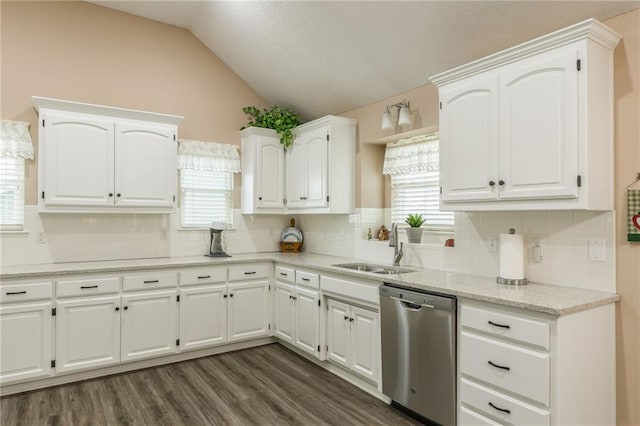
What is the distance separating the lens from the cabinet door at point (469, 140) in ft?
8.62

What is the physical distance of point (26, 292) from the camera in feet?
10.5

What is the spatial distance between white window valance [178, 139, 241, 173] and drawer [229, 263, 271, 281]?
120 centimetres

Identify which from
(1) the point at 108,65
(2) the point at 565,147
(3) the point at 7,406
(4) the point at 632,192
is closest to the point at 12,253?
(3) the point at 7,406

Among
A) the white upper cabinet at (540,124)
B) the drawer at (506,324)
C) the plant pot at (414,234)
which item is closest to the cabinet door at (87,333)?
the plant pot at (414,234)

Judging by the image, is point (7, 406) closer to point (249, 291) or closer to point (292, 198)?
point (249, 291)

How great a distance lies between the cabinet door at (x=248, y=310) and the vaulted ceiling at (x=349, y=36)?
211 cm

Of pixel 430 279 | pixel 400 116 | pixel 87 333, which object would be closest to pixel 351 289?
pixel 430 279

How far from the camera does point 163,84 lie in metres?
4.41

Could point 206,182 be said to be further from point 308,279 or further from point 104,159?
point 308,279

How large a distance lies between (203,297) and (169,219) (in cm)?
99

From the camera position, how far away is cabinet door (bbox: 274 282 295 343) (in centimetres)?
406

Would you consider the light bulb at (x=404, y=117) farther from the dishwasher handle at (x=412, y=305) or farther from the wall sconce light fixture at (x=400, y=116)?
the dishwasher handle at (x=412, y=305)

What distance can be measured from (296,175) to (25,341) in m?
2.87

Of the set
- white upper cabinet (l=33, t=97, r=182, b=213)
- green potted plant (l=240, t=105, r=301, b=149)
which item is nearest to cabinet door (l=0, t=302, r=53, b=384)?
white upper cabinet (l=33, t=97, r=182, b=213)
